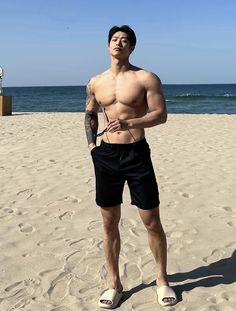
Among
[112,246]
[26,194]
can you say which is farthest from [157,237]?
[26,194]

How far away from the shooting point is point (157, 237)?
9.71 feet

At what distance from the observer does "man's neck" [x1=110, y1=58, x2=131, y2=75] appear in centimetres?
280

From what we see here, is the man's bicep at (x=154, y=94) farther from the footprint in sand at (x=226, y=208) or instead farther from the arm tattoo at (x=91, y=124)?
the footprint in sand at (x=226, y=208)

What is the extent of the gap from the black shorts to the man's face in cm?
58

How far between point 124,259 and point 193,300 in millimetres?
820

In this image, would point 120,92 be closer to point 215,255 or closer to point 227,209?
point 215,255

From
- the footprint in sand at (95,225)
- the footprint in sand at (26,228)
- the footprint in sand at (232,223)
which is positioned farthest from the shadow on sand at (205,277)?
the footprint in sand at (26,228)

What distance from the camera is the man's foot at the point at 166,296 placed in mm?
2934

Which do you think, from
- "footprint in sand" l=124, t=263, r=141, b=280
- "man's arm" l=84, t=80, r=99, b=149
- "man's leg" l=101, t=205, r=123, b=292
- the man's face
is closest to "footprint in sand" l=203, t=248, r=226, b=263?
"footprint in sand" l=124, t=263, r=141, b=280

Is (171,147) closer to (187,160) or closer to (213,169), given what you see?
(187,160)

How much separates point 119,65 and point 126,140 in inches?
19.2

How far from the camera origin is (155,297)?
306 cm

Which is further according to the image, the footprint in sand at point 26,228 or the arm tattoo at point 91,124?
the footprint in sand at point 26,228

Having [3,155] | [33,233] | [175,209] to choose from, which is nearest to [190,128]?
[3,155]
